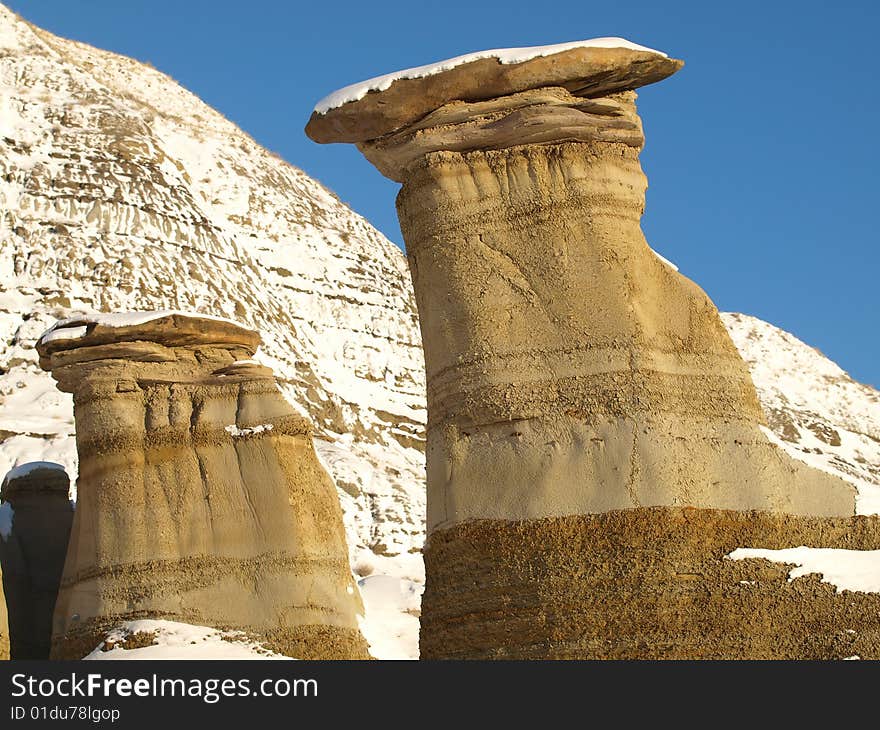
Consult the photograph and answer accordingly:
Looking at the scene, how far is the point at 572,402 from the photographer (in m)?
11.2

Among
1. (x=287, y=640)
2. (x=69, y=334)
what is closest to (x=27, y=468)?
(x=69, y=334)

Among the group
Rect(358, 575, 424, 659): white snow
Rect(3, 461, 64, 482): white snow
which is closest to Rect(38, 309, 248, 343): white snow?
Rect(3, 461, 64, 482): white snow

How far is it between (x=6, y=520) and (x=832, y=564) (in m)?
15.5

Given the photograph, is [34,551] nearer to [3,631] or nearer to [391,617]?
[3,631]

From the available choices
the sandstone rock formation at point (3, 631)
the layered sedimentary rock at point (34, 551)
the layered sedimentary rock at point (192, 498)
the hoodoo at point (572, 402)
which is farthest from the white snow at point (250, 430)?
the hoodoo at point (572, 402)

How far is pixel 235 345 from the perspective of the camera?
2044cm

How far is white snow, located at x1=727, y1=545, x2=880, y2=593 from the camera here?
34.7 ft

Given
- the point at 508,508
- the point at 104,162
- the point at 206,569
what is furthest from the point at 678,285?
the point at 104,162

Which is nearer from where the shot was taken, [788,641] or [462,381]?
[788,641]

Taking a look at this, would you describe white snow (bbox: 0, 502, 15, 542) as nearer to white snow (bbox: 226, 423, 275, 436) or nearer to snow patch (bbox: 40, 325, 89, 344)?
snow patch (bbox: 40, 325, 89, 344)

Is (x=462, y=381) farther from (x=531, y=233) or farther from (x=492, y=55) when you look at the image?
(x=492, y=55)

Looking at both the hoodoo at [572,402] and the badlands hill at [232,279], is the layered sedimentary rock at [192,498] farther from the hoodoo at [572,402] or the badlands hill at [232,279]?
the badlands hill at [232,279]

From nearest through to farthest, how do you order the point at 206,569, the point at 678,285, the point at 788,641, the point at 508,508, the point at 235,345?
the point at 788,641
the point at 508,508
the point at 678,285
the point at 206,569
the point at 235,345

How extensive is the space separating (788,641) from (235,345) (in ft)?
37.6
